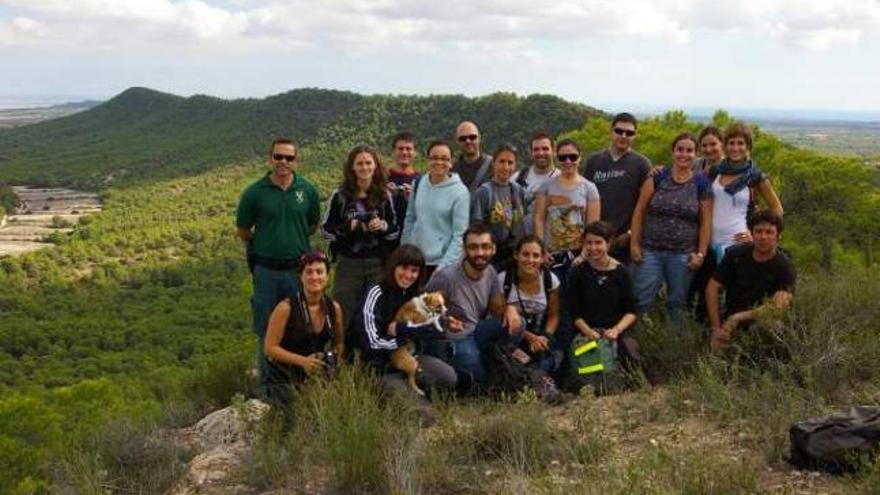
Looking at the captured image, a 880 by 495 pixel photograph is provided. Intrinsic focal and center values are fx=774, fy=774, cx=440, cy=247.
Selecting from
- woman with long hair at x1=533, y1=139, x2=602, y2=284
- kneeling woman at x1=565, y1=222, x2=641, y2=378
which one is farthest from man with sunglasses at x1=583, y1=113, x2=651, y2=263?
kneeling woman at x1=565, y1=222, x2=641, y2=378

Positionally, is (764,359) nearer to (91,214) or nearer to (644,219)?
(644,219)

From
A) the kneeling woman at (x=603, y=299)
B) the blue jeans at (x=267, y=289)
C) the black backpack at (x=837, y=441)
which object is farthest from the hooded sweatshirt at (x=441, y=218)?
the black backpack at (x=837, y=441)

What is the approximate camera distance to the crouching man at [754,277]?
463 cm

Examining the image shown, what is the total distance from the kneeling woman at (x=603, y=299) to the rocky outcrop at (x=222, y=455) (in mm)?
2082

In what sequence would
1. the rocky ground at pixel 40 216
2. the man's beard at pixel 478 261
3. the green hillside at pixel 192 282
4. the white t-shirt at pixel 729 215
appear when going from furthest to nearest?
the rocky ground at pixel 40 216 → the white t-shirt at pixel 729 215 → the man's beard at pixel 478 261 → the green hillside at pixel 192 282

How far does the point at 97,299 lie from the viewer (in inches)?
2267

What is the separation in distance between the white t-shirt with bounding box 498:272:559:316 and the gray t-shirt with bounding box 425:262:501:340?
6.7 inches

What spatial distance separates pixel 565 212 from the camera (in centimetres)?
518

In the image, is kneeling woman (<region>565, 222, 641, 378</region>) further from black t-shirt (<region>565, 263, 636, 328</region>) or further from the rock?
the rock

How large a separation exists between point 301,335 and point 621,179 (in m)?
2.48

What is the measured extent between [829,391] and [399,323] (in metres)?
2.39

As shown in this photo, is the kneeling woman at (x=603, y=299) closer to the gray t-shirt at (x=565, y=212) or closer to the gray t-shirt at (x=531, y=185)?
the gray t-shirt at (x=565, y=212)

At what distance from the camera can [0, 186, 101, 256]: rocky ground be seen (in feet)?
270

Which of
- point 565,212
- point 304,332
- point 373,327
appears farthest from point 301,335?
point 565,212
